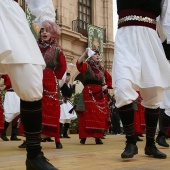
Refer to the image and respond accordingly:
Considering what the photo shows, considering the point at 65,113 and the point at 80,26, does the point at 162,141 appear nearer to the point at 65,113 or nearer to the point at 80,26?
the point at 65,113

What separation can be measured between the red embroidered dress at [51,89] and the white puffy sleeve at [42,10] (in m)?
2.29

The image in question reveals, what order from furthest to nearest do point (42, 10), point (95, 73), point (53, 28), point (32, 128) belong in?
point (95, 73)
point (42, 10)
point (53, 28)
point (32, 128)

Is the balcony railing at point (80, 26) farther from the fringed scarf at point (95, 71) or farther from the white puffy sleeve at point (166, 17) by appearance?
the white puffy sleeve at point (166, 17)

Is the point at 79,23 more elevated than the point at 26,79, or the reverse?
the point at 79,23

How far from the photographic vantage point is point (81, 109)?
227 inches

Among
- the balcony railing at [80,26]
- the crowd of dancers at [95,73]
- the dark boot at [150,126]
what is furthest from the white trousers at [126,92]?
the balcony railing at [80,26]

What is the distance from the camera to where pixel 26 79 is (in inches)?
75.9

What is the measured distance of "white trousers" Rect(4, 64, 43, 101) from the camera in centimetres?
193

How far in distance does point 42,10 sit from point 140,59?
111cm

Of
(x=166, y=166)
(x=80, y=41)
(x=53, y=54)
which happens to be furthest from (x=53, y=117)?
(x=80, y=41)

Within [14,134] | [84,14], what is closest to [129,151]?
[14,134]

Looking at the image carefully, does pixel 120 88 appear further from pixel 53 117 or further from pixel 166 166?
pixel 53 117

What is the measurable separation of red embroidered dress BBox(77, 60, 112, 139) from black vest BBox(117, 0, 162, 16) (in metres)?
2.44

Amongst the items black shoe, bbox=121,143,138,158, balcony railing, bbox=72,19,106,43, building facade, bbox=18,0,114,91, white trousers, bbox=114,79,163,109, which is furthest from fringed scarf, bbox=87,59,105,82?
balcony railing, bbox=72,19,106,43
